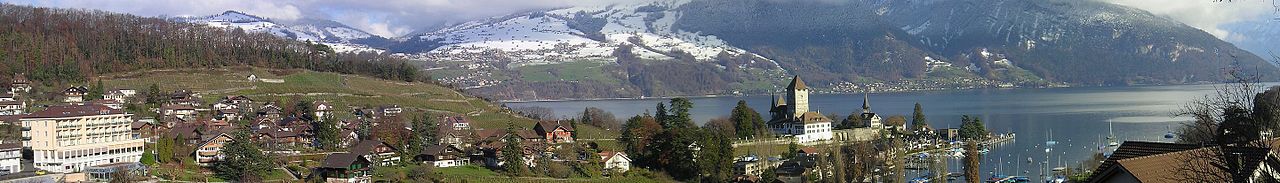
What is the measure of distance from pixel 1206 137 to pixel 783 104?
1684 inches

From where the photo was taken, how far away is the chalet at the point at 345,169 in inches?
933

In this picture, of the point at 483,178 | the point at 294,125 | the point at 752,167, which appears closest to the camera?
the point at 483,178

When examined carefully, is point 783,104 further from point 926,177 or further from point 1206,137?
point 1206,137

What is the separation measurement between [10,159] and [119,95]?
16.4m

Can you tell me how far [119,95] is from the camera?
1563 inches

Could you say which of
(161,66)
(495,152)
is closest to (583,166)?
(495,152)

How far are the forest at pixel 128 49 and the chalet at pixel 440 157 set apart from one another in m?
20.5

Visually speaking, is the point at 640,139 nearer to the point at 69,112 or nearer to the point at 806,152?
the point at 806,152

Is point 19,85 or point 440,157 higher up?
point 19,85

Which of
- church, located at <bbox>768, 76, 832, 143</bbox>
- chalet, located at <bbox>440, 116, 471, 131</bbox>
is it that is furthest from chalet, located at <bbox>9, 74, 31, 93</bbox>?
church, located at <bbox>768, 76, 832, 143</bbox>

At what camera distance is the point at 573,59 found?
169 metres

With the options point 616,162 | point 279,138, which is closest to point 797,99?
point 616,162

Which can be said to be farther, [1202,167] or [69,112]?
[69,112]

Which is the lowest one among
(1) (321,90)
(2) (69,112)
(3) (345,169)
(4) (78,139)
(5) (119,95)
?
(3) (345,169)
